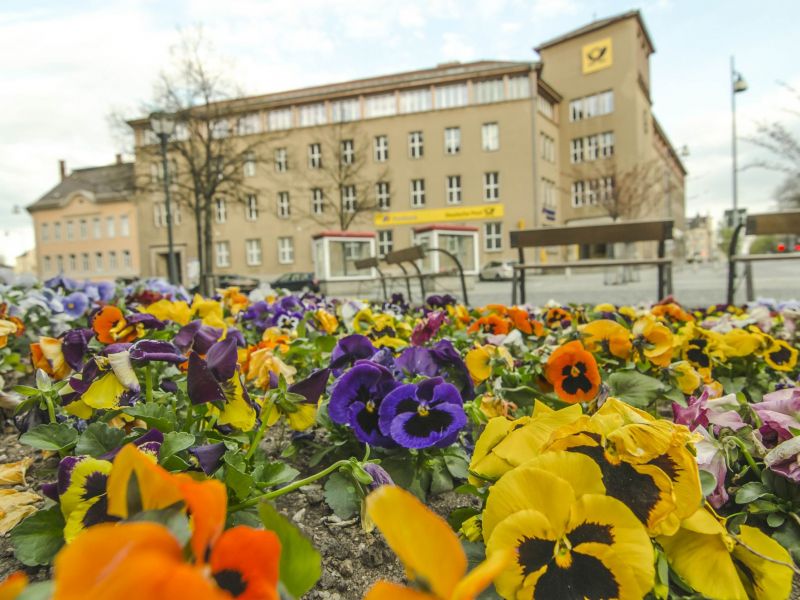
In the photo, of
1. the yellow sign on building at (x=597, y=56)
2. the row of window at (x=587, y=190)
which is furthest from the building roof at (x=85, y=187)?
the yellow sign on building at (x=597, y=56)

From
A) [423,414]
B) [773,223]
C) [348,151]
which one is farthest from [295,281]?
[423,414]

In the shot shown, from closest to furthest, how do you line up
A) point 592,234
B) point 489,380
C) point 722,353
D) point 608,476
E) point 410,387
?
point 608,476, point 410,387, point 489,380, point 722,353, point 592,234

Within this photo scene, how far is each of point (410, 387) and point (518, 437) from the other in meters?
0.41

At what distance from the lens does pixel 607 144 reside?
37375mm

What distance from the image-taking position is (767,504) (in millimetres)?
900

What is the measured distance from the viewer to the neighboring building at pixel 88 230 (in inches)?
1781

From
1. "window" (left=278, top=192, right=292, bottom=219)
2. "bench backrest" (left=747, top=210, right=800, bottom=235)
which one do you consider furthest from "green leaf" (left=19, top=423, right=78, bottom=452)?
"window" (left=278, top=192, right=292, bottom=219)

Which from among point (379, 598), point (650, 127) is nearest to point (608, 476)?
point (379, 598)

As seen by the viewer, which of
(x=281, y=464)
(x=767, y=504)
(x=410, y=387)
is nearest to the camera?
(x=767, y=504)

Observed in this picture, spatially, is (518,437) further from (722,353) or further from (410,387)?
(722,353)

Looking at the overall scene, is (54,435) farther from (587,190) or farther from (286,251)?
(587,190)

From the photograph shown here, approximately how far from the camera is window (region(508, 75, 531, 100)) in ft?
109

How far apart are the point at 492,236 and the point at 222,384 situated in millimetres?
34123

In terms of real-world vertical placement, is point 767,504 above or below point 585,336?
below
